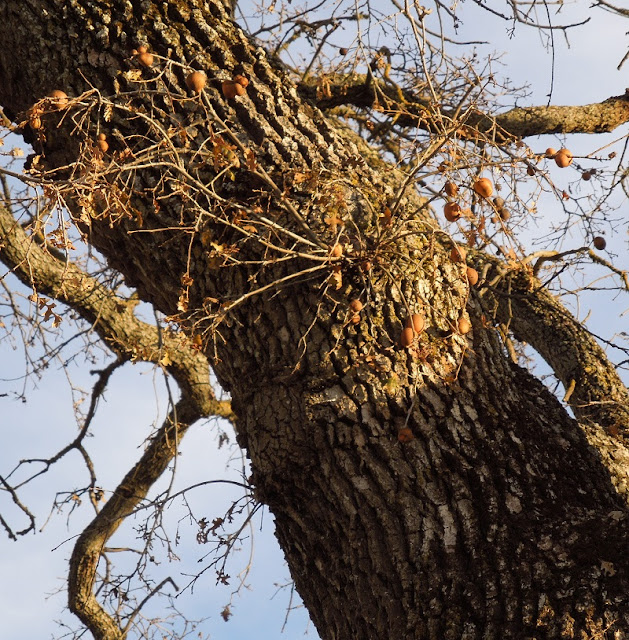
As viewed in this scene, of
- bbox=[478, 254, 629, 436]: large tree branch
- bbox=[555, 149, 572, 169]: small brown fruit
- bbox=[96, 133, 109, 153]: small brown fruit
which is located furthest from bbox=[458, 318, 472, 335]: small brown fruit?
bbox=[478, 254, 629, 436]: large tree branch

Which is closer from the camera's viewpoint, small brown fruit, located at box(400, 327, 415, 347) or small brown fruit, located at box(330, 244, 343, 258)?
small brown fruit, located at box(400, 327, 415, 347)

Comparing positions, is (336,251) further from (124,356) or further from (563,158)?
(124,356)

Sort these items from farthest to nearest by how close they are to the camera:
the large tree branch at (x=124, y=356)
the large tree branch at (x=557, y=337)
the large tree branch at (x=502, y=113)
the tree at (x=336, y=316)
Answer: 1. the large tree branch at (x=124, y=356)
2. the large tree branch at (x=502, y=113)
3. the large tree branch at (x=557, y=337)
4. the tree at (x=336, y=316)

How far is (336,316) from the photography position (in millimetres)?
2338

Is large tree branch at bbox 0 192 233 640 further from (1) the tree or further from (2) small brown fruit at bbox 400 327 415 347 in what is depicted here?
(2) small brown fruit at bbox 400 327 415 347

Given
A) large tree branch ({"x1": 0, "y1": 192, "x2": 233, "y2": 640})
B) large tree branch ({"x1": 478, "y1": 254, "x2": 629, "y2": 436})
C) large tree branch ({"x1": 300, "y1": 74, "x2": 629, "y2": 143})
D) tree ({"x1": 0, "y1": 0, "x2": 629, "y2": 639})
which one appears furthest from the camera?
large tree branch ({"x1": 0, "y1": 192, "x2": 233, "y2": 640})

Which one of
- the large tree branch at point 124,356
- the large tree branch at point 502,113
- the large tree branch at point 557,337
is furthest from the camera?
the large tree branch at point 124,356

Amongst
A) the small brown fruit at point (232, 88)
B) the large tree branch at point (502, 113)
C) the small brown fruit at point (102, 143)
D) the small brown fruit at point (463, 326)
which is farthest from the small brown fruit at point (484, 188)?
the large tree branch at point (502, 113)

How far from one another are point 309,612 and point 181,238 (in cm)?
132

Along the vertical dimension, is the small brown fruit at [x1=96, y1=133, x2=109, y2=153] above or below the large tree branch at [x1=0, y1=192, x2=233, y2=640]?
below

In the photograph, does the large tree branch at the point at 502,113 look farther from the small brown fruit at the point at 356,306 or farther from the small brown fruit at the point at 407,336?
the small brown fruit at the point at 407,336

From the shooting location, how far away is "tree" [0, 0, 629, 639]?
211 cm

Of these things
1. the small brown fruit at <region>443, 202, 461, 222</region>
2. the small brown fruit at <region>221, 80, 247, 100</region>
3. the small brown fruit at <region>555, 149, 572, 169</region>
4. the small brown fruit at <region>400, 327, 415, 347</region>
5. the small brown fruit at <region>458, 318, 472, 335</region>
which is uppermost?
the small brown fruit at <region>221, 80, 247, 100</region>

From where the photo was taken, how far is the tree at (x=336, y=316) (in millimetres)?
2113
